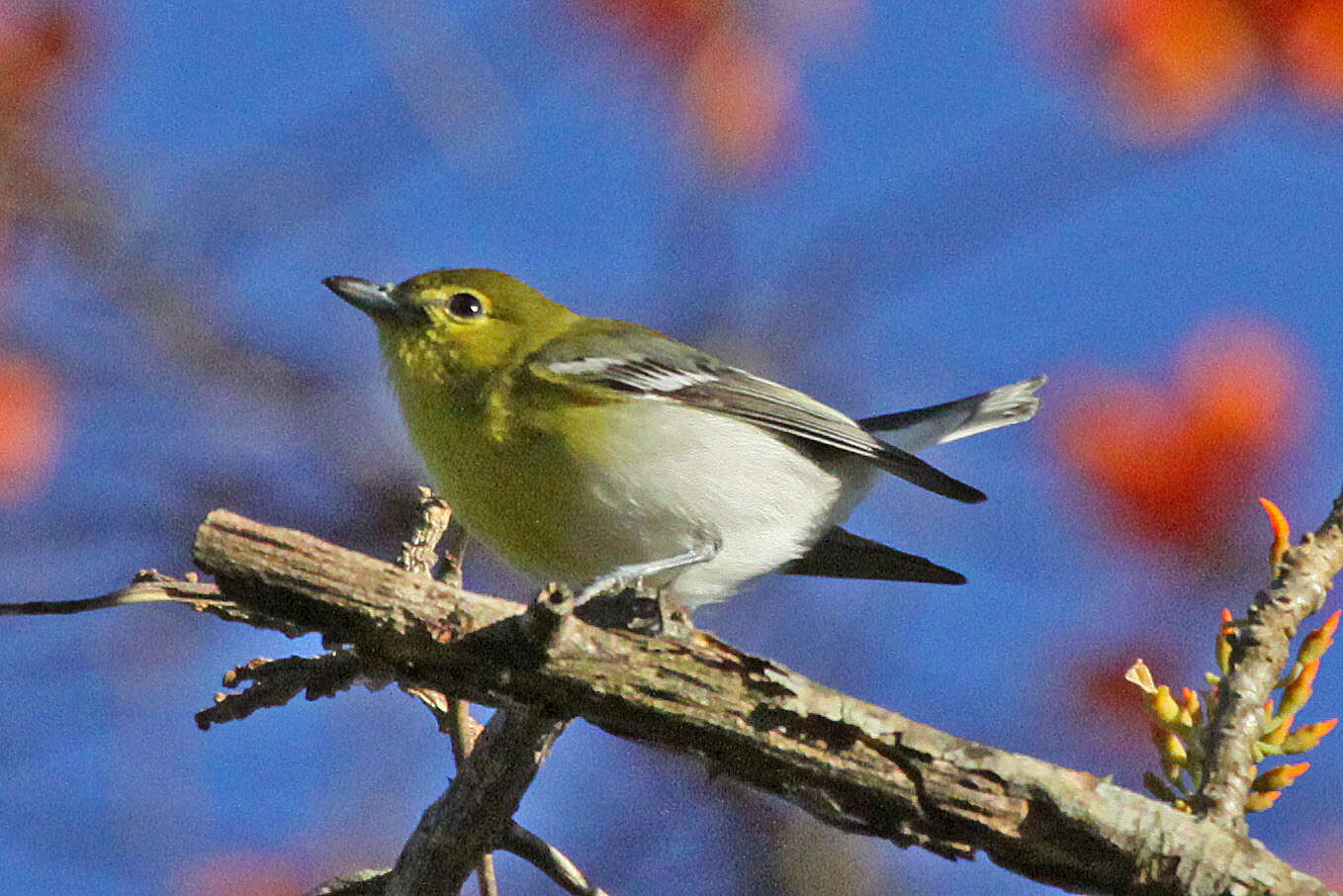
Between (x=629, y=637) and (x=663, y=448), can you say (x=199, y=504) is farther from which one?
(x=629, y=637)

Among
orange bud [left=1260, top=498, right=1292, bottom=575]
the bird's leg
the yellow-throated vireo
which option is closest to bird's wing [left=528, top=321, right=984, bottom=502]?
the yellow-throated vireo

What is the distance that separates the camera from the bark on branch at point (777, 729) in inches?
92.3

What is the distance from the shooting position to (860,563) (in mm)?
4816

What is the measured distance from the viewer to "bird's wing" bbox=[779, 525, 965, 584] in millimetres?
4766

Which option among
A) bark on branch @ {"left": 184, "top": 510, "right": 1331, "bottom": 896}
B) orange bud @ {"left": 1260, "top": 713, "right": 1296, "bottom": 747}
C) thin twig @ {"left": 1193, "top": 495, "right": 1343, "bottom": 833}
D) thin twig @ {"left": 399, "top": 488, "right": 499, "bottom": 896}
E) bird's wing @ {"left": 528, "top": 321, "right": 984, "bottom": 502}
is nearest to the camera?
bark on branch @ {"left": 184, "top": 510, "right": 1331, "bottom": 896}

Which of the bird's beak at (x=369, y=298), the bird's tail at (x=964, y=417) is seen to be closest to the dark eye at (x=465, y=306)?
the bird's beak at (x=369, y=298)

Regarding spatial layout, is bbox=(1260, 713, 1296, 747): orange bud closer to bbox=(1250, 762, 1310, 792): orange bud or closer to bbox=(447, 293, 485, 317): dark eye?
bbox=(1250, 762, 1310, 792): orange bud

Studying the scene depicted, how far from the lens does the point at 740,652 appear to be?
2480 mm

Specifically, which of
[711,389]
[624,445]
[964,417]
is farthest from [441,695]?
[964,417]

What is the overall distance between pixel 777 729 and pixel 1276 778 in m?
1.09

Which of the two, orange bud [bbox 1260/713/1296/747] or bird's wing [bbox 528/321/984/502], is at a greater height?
bird's wing [bbox 528/321/984/502]

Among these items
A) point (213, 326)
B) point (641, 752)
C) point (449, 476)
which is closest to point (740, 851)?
point (641, 752)

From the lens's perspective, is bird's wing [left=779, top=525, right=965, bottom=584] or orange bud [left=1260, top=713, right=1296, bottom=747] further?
bird's wing [left=779, top=525, right=965, bottom=584]

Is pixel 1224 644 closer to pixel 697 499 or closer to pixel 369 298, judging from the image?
pixel 697 499
